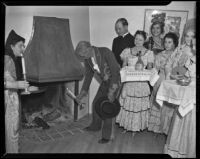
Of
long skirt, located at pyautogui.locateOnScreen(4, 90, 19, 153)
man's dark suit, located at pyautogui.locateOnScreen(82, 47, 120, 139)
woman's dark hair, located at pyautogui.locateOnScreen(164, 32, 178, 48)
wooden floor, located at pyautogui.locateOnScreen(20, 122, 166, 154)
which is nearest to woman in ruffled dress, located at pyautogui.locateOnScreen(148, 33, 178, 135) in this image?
woman's dark hair, located at pyautogui.locateOnScreen(164, 32, 178, 48)

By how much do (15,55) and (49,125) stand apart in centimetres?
82

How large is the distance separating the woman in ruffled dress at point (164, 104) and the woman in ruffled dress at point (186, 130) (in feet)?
0.57

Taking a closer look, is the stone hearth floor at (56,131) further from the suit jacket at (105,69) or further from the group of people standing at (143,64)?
the suit jacket at (105,69)

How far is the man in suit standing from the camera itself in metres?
2.34

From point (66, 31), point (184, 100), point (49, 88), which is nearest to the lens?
point (184, 100)

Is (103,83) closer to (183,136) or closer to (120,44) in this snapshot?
(120,44)

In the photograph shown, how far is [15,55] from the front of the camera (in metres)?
2.26

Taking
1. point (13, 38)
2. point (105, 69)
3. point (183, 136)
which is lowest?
point (183, 136)

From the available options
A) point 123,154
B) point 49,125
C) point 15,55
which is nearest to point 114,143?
point 123,154

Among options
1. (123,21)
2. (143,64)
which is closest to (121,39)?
(123,21)

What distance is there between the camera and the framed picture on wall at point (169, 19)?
226 centimetres

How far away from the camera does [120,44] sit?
237 centimetres

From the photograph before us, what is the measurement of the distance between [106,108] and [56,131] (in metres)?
0.61
